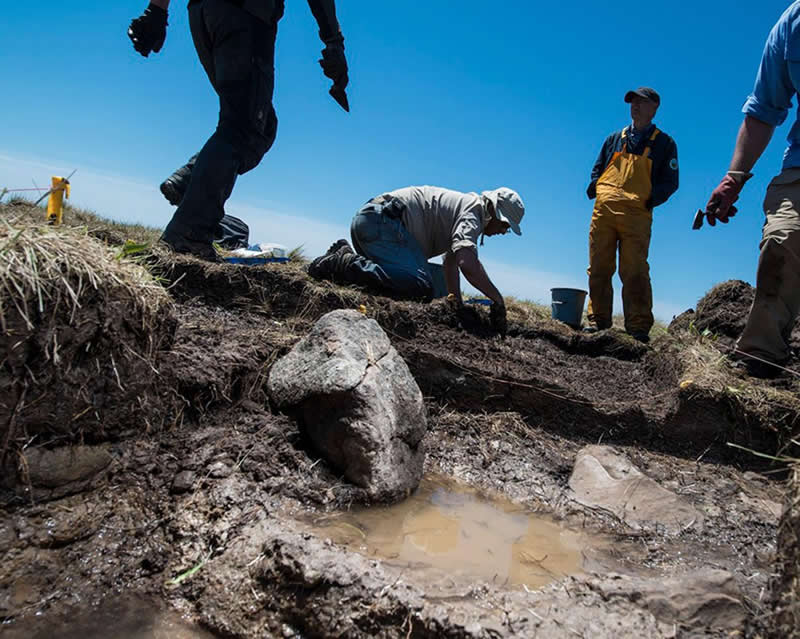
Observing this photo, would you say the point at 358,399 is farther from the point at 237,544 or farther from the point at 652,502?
the point at 652,502

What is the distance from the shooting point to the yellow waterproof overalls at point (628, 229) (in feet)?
16.5

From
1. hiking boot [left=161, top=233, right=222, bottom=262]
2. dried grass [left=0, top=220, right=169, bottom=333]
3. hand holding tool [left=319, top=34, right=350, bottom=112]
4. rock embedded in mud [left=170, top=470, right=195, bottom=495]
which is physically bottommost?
rock embedded in mud [left=170, top=470, right=195, bottom=495]

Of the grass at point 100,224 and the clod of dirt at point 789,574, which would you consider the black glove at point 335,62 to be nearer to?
the grass at point 100,224

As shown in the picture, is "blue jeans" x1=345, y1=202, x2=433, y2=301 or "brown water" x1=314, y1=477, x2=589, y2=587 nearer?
"brown water" x1=314, y1=477, x2=589, y2=587

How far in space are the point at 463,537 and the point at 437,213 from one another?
10.6 ft

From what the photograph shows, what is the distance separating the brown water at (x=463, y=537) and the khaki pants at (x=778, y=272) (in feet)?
7.20

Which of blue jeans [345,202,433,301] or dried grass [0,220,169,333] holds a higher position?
blue jeans [345,202,433,301]

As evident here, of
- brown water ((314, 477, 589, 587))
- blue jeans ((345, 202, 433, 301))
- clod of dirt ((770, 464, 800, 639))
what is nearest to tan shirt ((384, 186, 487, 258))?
blue jeans ((345, 202, 433, 301))

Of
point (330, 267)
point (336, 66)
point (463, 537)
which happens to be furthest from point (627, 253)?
point (463, 537)

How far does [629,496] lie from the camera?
2627 millimetres

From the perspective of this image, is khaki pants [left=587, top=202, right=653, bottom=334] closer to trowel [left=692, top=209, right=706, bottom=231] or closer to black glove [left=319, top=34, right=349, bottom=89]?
trowel [left=692, top=209, right=706, bottom=231]

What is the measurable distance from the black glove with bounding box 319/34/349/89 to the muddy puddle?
3.51 metres

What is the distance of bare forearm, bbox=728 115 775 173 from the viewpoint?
3389 mm

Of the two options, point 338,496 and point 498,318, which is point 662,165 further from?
point 338,496
